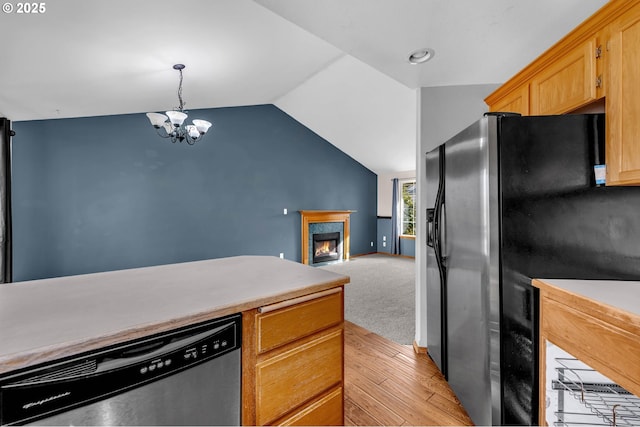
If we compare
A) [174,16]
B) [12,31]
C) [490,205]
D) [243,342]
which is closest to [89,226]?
[12,31]

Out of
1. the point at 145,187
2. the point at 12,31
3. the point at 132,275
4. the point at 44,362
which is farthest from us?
the point at 145,187

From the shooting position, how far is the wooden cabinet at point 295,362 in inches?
41.8

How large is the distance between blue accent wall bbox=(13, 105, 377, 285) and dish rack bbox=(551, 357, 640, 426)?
→ 4.65m

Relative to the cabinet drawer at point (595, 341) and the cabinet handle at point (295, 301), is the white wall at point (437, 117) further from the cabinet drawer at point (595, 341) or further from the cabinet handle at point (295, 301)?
the cabinet handle at point (295, 301)

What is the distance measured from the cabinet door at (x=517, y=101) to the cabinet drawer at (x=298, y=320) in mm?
1733

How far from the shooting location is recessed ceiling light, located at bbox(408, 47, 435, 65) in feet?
6.50

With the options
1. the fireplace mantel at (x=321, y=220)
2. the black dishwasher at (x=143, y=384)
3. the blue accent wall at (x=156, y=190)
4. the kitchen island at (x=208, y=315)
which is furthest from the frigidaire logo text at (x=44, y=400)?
the fireplace mantel at (x=321, y=220)

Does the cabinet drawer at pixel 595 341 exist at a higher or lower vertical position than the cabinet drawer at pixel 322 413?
higher

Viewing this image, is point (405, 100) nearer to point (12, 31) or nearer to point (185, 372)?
point (12, 31)

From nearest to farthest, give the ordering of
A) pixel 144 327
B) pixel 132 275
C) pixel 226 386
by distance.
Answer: pixel 144 327
pixel 226 386
pixel 132 275

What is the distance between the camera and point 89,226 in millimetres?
3840

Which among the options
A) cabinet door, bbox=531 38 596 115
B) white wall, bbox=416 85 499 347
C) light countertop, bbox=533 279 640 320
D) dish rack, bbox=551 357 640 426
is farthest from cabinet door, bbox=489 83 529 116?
dish rack, bbox=551 357 640 426

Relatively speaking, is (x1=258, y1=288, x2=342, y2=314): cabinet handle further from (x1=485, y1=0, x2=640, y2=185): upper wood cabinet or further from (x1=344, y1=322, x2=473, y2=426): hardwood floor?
(x1=485, y1=0, x2=640, y2=185): upper wood cabinet

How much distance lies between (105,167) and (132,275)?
3.47 metres
